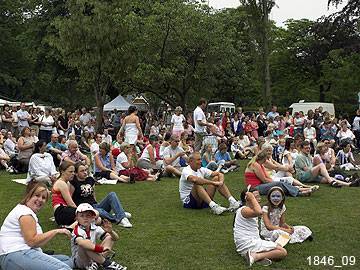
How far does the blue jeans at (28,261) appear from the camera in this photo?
5293mm

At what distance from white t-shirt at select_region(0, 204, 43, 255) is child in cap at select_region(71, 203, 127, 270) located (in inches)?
35.8

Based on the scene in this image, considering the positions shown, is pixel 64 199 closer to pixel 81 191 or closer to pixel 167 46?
pixel 81 191

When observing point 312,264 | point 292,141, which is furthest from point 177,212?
point 292,141

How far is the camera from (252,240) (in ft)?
23.1

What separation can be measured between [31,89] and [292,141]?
4454 cm

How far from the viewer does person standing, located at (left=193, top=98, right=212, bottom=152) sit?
647 inches

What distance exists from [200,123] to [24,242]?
446 inches

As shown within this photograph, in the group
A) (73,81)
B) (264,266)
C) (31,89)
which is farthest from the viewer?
(31,89)

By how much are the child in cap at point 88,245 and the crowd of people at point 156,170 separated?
0.01 meters

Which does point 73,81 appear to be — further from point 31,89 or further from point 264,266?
point 264,266

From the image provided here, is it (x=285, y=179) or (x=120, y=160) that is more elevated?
(x=120, y=160)

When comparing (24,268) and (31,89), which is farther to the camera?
(31,89)

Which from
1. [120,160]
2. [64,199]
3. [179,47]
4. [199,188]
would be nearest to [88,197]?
[64,199]

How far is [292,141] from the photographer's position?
1548cm
